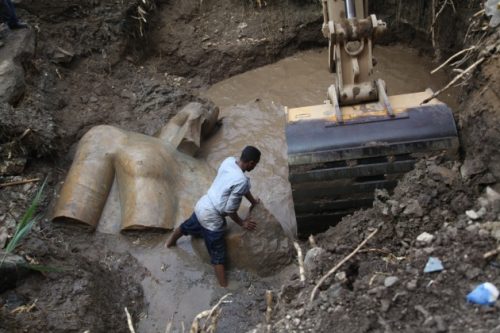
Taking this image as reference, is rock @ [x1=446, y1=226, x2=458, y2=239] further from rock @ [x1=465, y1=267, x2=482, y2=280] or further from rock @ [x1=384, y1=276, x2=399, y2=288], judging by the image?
rock @ [x1=384, y1=276, x2=399, y2=288]

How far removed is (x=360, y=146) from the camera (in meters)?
3.90

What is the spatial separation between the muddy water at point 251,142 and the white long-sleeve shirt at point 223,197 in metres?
0.56

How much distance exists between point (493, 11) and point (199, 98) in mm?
3785

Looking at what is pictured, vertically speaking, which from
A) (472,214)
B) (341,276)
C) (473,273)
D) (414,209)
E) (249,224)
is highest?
(473,273)

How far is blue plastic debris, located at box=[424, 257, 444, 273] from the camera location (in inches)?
104

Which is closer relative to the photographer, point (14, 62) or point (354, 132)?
point (354, 132)

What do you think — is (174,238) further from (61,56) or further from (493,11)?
(61,56)

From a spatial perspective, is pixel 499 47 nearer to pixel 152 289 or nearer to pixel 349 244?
pixel 349 244

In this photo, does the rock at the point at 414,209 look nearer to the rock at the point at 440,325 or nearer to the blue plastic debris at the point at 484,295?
the blue plastic debris at the point at 484,295

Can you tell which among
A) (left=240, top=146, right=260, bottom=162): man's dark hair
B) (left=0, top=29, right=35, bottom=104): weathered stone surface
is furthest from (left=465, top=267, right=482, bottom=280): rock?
(left=0, top=29, right=35, bottom=104): weathered stone surface

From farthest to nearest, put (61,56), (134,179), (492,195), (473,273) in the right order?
(61,56)
(134,179)
(492,195)
(473,273)

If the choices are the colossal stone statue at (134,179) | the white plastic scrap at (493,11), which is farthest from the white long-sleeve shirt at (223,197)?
the white plastic scrap at (493,11)

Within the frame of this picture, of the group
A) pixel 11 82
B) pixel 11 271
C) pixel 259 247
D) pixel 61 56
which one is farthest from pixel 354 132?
pixel 61 56

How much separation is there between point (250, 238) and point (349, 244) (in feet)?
3.88
